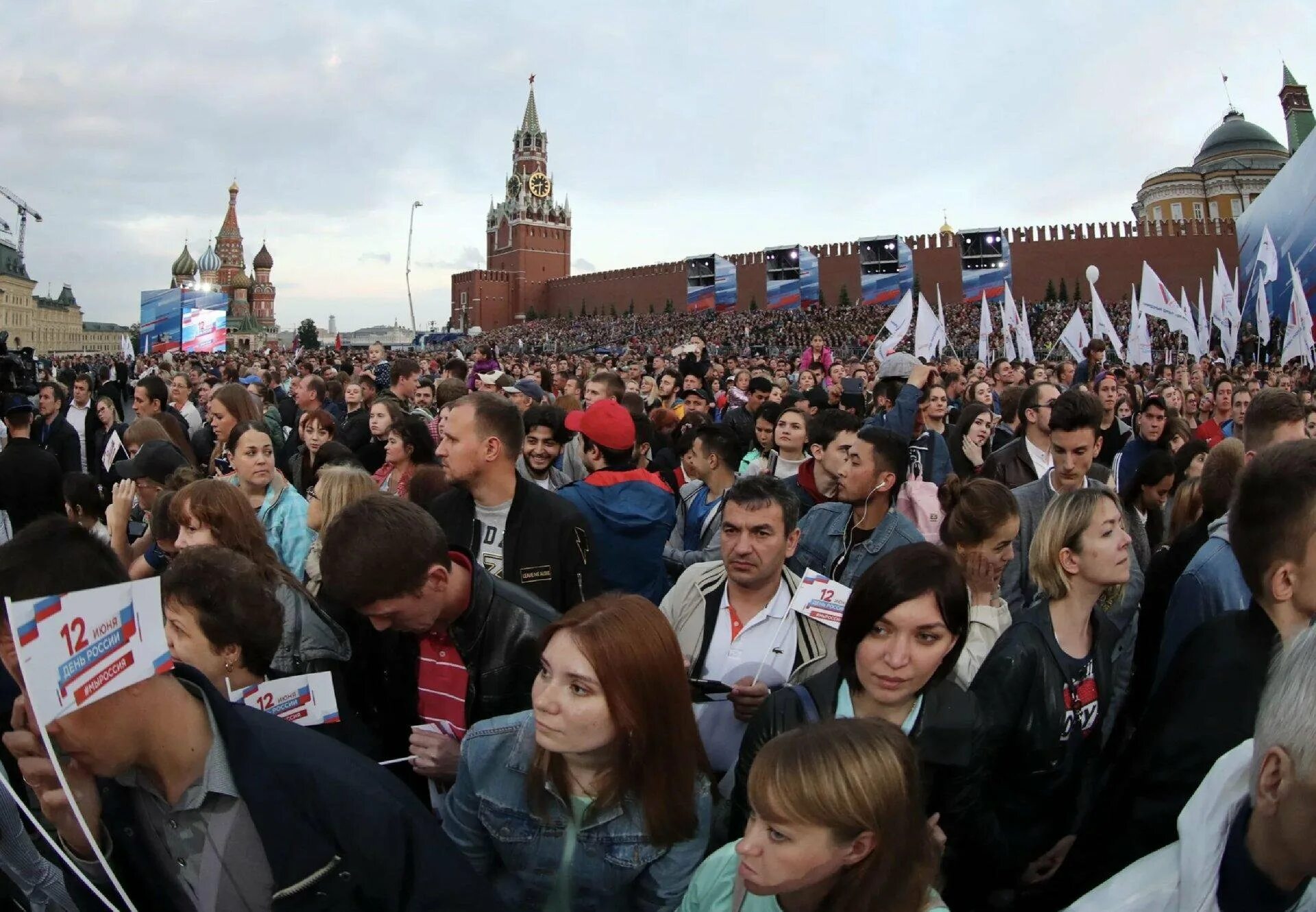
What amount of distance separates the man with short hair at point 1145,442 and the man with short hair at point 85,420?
7.15 m

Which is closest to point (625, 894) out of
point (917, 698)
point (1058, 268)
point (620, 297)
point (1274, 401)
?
point (917, 698)

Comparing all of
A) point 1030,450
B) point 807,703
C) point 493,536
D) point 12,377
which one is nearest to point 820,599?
point 807,703

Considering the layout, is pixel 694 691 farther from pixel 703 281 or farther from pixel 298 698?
pixel 703 281

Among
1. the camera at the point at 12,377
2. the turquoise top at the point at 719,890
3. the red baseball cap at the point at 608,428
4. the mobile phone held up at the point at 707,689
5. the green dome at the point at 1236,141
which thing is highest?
the green dome at the point at 1236,141

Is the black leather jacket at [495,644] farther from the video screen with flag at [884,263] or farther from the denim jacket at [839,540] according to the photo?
the video screen with flag at [884,263]

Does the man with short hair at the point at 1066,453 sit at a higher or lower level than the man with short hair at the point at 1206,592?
higher

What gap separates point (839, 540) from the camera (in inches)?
126

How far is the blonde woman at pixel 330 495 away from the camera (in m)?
3.11

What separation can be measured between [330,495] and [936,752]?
84.7 inches

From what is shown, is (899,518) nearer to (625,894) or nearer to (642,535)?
(642,535)

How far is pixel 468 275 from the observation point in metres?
68.6

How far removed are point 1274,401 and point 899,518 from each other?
64.8 inches

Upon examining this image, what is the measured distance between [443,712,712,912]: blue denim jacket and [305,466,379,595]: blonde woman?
4.95 ft

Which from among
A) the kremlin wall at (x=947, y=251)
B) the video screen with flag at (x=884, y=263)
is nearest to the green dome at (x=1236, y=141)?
the kremlin wall at (x=947, y=251)
